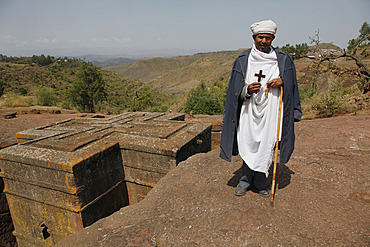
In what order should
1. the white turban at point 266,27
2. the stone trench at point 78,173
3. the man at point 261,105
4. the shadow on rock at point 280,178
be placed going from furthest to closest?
the stone trench at point 78,173, the shadow on rock at point 280,178, the man at point 261,105, the white turban at point 266,27

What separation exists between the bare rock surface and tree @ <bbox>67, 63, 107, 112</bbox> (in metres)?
18.7

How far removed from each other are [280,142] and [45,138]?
4965 mm

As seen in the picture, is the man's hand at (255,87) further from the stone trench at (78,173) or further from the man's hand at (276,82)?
the stone trench at (78,173)

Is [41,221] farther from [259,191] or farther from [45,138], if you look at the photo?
[259,191]

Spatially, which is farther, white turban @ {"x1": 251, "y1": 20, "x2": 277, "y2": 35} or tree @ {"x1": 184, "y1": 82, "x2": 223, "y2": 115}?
tree @ {"x1": 184, "y1": 82, "x2": 223, "y2": 115}

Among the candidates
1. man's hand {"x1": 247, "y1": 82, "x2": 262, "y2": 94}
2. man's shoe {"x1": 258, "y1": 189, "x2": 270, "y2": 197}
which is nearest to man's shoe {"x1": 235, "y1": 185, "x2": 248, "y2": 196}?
man's shoe {"x1": 258, "y1": 189, "x2": 270, "y2": 197}

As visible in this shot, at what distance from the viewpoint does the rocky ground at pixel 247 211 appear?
7.10ft

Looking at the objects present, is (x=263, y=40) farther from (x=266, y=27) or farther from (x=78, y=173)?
(x=78, y=173)

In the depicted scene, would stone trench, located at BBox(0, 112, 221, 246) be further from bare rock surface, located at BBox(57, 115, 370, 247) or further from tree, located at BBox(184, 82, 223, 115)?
tree, located at BBox(184, 82, 223, 115)

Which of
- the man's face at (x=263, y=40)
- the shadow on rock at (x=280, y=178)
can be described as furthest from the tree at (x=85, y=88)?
the man's face at (x=263, y=40)

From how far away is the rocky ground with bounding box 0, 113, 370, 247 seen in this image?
7.10 ft

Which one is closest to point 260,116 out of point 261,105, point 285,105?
point 261,105

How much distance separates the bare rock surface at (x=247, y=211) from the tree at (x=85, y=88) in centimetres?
1868

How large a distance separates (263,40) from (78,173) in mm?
3612
